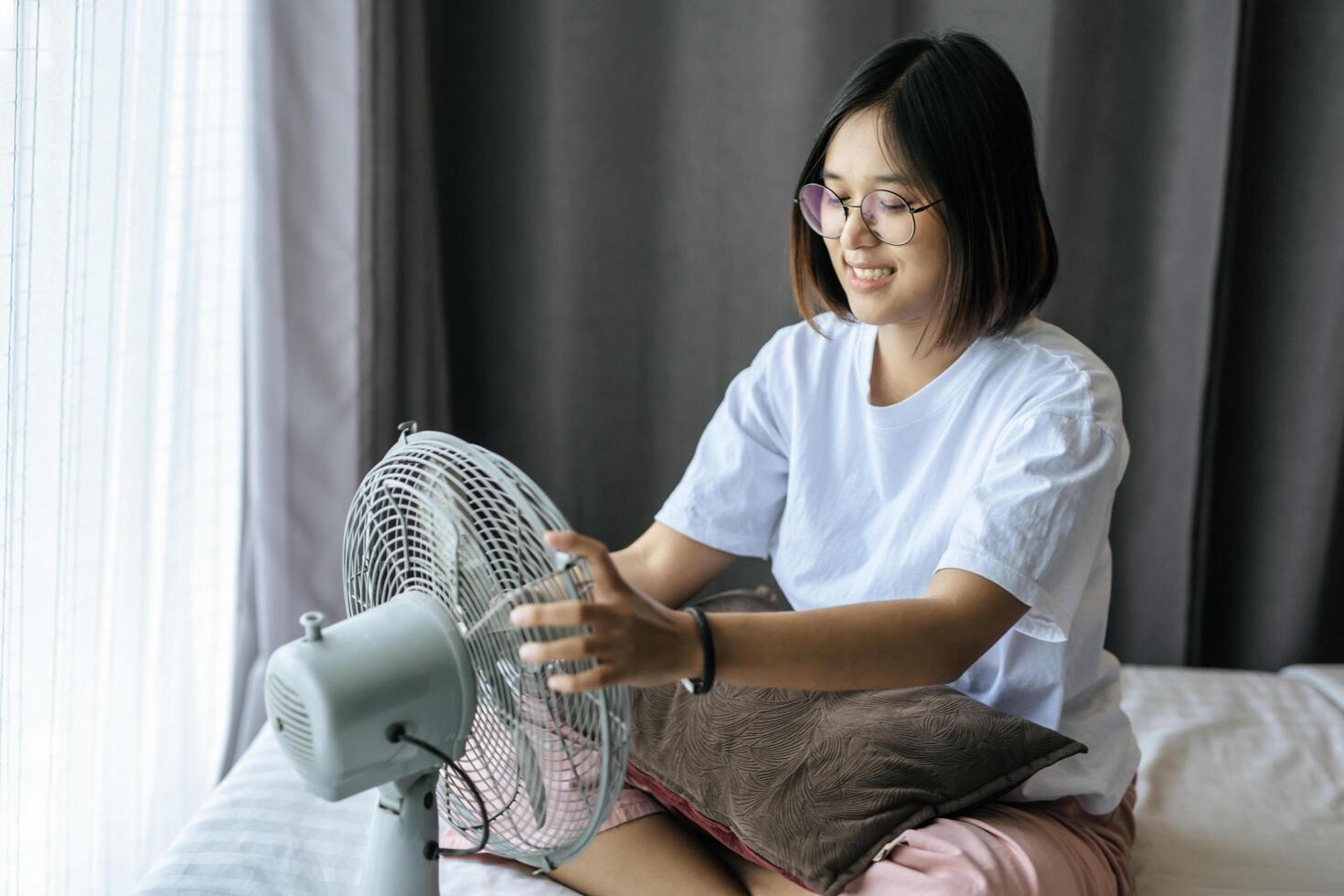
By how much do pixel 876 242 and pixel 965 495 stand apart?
0.89 ft

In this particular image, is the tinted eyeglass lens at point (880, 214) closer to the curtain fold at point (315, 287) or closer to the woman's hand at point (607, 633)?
the woman's hand at point (607, 633)

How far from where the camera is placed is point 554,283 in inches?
88.0

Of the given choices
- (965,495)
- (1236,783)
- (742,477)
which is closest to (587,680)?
(965,495)

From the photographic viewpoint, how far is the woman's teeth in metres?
1.18

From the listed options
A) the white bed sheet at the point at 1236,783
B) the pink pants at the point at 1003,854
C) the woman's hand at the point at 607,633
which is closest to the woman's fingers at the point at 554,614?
the woman's hand at the point at 607,633

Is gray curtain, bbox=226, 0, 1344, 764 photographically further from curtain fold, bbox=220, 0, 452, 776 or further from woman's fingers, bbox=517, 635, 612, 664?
woman's fingers, bbox=517, 635, 612, 664

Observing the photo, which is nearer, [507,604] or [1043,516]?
[507,604]

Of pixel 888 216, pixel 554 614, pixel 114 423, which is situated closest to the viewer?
pixel 554 614

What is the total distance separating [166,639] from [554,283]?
947 millimetres

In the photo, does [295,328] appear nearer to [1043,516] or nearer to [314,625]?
[314,625]

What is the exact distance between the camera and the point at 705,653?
0.84 meters

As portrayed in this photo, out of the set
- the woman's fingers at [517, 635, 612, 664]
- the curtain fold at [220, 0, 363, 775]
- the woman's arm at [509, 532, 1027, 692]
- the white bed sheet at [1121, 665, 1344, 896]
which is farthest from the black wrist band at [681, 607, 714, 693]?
the curtain fold at [220, 0, 363, 775]

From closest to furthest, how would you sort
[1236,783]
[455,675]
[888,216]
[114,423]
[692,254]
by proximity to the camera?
[455,675], [888,216], [114,423], [1236,783], [692,254]

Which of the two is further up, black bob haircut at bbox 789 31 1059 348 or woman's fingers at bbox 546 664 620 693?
black bob haircut at bbox 789 31 1059 348
